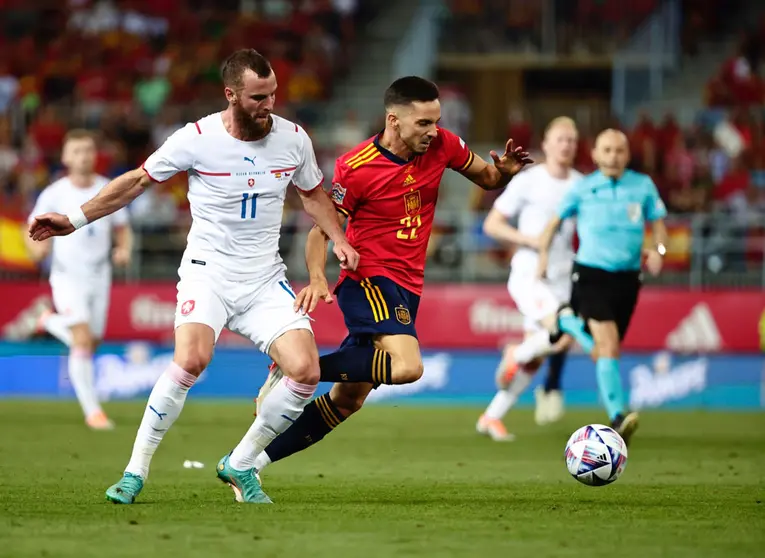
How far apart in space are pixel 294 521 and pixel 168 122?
16.7 metres

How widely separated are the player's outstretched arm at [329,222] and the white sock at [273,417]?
30.6 inches

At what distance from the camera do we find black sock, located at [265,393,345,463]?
8125 mm

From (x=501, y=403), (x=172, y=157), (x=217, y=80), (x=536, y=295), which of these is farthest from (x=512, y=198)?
(x=217, y=80)

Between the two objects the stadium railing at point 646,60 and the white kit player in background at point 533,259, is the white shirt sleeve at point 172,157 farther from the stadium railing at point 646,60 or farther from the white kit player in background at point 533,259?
the stadium railing at point 646,60

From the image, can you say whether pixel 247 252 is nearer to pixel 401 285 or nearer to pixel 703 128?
pixel 401 285

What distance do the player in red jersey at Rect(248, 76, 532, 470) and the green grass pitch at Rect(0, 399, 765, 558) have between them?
0.68 m

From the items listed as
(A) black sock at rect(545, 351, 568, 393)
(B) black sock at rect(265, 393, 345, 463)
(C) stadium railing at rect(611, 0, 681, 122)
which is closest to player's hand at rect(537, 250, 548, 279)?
(A) black sock at rect(545, 351, 568, 393)

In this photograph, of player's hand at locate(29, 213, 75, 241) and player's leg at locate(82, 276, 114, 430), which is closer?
player's hand at locate(29, 213, 75, 241)

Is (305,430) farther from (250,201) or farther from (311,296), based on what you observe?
(250,201)

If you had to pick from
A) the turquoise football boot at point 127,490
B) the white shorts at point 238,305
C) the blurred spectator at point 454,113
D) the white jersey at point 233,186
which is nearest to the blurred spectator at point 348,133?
the blurred spectator at point 454,113

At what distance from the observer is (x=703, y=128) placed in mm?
Answer: 22469

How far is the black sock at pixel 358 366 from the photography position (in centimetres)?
787

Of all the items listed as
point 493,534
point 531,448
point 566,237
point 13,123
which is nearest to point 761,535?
point 493,534

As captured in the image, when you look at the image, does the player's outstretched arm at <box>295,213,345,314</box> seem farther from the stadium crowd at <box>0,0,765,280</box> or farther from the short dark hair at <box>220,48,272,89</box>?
the stadium crowd at <box>0,0,765,280</box>
